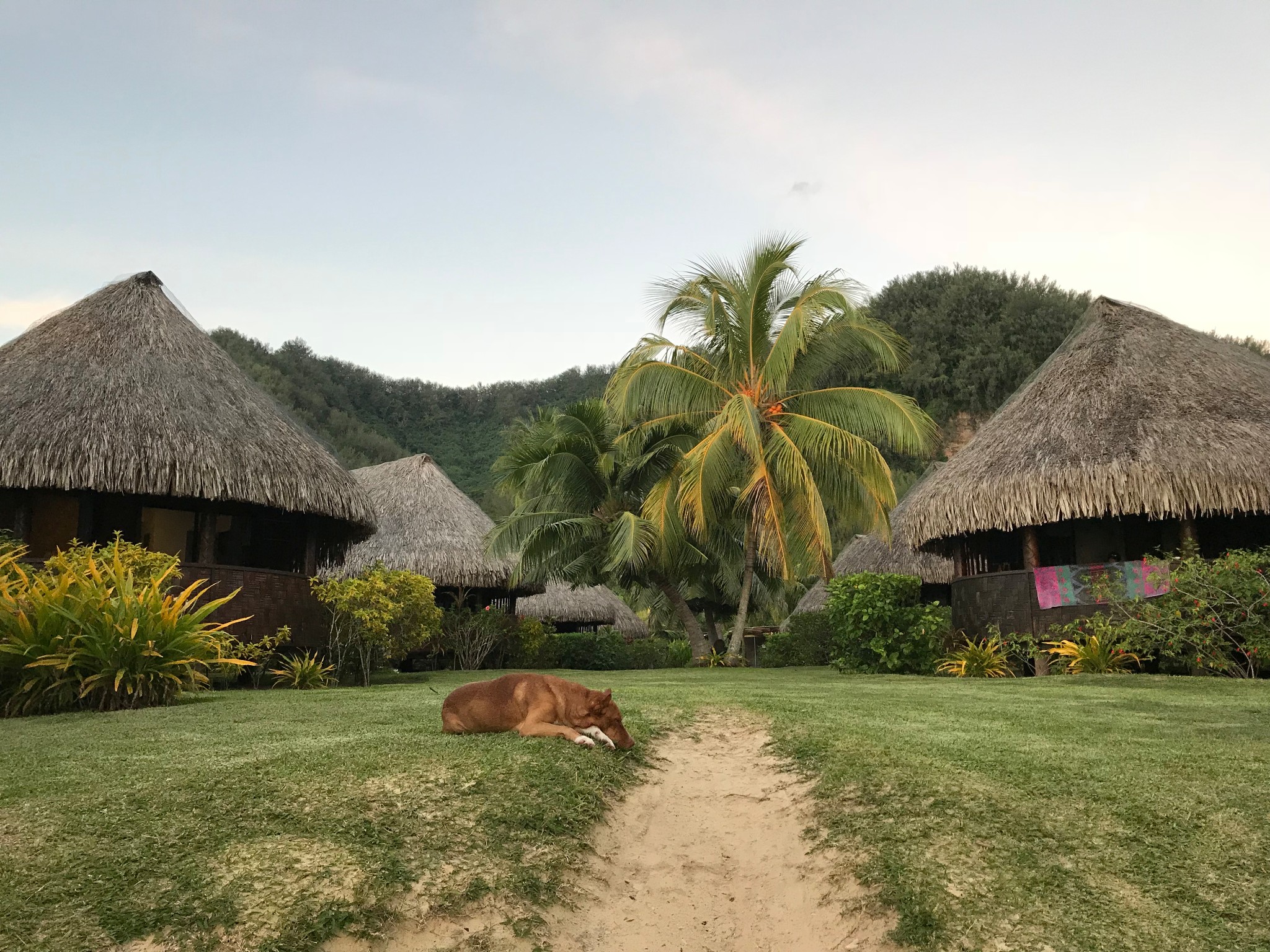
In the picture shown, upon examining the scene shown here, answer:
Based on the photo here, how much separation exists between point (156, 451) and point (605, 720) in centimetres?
782

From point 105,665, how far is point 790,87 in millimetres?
10215

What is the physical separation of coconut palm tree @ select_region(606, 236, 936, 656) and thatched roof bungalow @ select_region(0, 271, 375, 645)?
5004 millimetres

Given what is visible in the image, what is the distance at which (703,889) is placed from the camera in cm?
365

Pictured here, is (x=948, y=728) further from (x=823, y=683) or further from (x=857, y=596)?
(x=857, y=596)

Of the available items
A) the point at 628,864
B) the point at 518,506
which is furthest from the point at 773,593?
the point at 628,864

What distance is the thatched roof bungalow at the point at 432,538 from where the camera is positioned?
18.1 metres

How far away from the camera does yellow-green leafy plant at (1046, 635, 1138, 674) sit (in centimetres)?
1077

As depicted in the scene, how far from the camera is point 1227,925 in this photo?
294cm

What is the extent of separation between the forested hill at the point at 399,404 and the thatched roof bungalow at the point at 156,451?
81.8 ft

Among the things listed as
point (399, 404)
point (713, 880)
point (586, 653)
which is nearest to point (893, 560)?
point (586, 653)

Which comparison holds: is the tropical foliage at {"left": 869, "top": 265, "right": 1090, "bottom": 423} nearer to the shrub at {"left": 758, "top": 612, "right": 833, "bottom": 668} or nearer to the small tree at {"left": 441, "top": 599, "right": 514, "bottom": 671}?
the shrub at {"left": 758, "top": 612, "right": 833, "bottom": 668}

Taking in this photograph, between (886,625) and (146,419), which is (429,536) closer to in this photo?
(146,419)

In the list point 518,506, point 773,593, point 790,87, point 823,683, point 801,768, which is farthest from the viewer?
point 773,593

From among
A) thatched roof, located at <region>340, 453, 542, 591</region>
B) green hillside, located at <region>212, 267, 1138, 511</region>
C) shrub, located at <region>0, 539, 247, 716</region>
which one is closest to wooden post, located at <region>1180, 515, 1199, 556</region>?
shrub, located at <region>0, 539, 247, 716</region>
